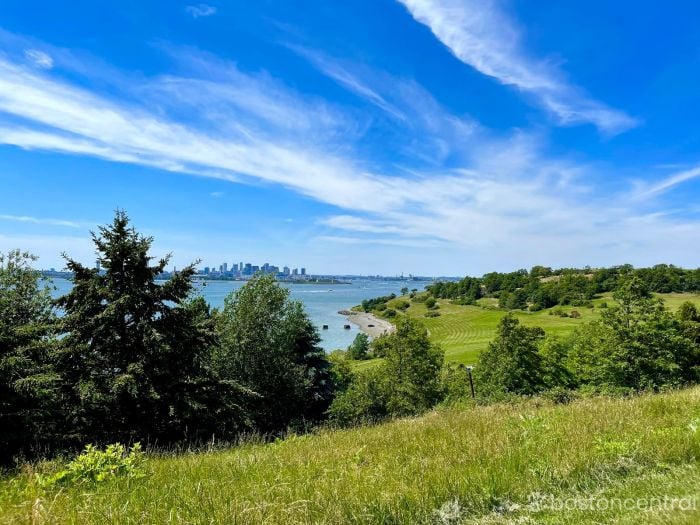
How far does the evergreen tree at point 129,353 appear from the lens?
47.3ft

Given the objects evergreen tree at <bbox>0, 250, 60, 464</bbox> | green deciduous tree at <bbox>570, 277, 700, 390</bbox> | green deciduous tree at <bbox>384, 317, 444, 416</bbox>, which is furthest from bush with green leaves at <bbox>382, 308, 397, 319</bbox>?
evergreen tree at <bbox>0, 250, 60, 464</bbox>

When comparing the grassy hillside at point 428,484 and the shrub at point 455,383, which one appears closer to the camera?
the grassy hillside at point 428,484

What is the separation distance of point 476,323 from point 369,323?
42.6 m

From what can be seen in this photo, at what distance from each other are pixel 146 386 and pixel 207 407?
260 cm

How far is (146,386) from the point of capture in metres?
14.7

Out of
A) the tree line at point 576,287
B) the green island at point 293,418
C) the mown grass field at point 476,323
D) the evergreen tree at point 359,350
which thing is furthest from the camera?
the tree line at point 576,287

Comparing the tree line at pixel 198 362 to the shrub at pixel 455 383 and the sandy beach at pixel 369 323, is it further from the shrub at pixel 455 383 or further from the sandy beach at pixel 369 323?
the sandy beach at pixel 369 323

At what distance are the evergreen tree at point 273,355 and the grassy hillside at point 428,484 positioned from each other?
2301 cm

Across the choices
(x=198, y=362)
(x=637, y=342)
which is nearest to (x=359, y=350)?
(x=637, y=342)

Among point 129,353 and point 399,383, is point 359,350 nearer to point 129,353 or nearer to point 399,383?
point 399,383

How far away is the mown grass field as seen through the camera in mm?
80938

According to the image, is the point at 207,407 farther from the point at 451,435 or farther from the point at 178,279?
the point at 451,435

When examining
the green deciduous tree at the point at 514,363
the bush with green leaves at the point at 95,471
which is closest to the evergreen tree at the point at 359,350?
the green deciduous tree at the point at 514,363

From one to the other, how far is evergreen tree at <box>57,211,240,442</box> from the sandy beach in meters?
108
